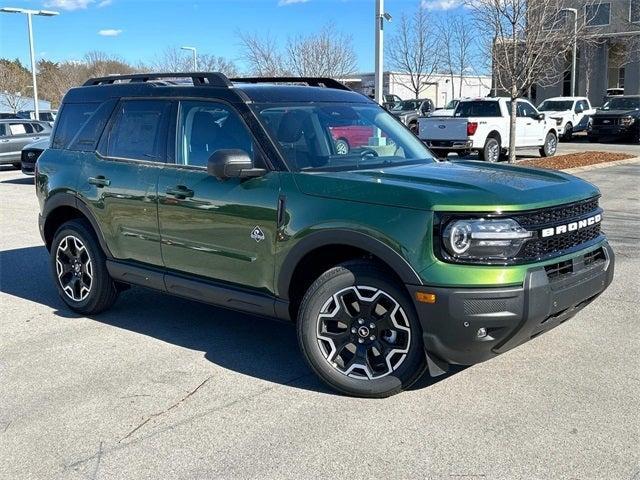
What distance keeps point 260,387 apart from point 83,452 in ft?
3.78

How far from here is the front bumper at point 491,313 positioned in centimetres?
356

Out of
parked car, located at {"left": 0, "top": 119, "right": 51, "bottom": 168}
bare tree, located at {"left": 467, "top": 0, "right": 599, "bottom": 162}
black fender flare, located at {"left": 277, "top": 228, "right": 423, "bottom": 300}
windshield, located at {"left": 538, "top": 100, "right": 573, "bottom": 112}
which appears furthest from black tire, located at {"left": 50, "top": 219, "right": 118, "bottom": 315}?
windshield, located at {"left": 538, "top": 100, "right": 573, "bottom": 112}

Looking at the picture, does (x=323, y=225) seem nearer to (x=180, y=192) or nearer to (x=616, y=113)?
(x=180, y=192)

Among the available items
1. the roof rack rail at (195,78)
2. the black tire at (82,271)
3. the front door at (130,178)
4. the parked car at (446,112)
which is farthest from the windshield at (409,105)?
the front door at (130,178)

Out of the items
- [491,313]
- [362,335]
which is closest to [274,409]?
[362,335]

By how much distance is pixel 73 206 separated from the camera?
567 cm

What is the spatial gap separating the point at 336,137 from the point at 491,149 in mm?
13491

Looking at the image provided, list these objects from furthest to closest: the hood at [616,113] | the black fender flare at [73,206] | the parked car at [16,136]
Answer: the hood at [616,113] → the parked car at [16,136] → the black fender flare at [73,206]

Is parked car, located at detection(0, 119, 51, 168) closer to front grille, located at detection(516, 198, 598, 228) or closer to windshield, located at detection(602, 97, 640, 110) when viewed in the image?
front grille, located at detection(516, 198, 598, 228)

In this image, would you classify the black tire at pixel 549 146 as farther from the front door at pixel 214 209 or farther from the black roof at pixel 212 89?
the front door at pixel 214 209

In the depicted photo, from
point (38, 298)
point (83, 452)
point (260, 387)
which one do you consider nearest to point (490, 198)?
point (260, 387)

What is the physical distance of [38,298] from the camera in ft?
21.1

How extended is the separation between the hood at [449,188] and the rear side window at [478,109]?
13.9 metres

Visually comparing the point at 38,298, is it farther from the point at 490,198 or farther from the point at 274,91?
the point at 490,198
